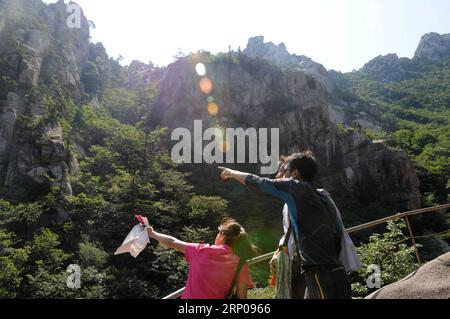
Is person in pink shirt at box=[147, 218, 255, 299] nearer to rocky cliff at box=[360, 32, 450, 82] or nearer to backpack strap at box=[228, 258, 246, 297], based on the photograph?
backpack strap at box=[228, 258, 246, 297]

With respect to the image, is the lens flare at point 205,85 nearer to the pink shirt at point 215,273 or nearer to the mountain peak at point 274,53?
the pink shirt at point 215,273

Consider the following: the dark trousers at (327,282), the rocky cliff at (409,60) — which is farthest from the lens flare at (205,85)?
the rocky cliff at (409,60)

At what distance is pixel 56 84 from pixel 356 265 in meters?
49.7

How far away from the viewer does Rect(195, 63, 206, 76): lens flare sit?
47875mm

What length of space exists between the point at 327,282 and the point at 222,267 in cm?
69

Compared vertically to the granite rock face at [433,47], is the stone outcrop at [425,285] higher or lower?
lower

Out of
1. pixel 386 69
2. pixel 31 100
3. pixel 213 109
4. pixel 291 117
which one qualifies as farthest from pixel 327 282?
pixel 386 69

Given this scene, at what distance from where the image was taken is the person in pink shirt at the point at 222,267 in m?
2.66

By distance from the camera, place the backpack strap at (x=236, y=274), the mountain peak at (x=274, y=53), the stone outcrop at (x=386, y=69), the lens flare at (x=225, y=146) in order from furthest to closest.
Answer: the stone outcrop at (x=386, y=69) → the mountain peak at (x=274, y=53) → the lens flare at (x=225, y=146) → the backpack strap at (x=236, y=274)

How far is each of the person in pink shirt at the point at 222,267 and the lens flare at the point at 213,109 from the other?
139ft

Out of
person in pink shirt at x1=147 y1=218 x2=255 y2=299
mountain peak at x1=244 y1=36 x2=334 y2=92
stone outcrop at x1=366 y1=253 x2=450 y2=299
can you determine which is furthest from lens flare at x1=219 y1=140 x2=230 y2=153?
mountain peak at x1=244 y1=36 x2=334 y2=92

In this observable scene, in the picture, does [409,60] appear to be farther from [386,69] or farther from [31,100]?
[31,100]

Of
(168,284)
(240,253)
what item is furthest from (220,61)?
(240,253)

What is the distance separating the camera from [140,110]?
5291cm
